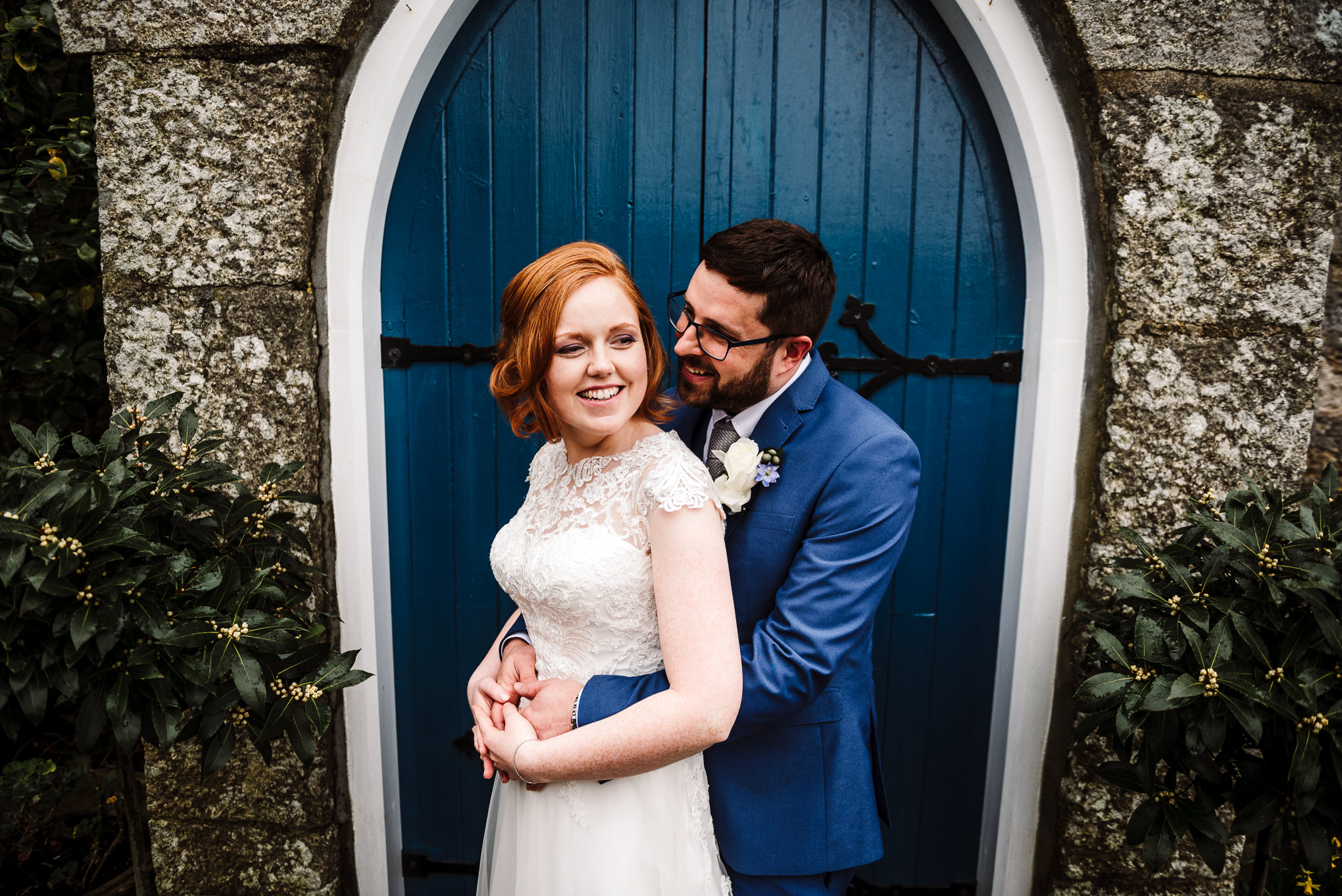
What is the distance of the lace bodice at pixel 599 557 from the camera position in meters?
1.34

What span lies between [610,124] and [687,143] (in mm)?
230

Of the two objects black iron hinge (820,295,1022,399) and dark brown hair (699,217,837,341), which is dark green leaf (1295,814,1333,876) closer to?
black iron hinge (820,295,1022,399)

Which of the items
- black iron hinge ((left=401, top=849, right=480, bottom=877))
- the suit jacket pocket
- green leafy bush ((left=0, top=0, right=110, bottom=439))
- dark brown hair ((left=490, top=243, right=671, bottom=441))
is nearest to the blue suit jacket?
the suit jacket pocket

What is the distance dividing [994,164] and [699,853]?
1.94 metres

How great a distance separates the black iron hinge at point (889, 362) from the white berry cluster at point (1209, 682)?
0.97m

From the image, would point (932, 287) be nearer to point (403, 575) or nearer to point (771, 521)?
point (771, 521)

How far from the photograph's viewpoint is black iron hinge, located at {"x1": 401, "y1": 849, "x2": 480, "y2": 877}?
7.98ft

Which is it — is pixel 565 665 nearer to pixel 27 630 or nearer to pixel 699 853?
pixel 699 853

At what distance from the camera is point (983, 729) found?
2.30 metres

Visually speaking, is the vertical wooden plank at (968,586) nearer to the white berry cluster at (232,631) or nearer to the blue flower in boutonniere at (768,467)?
the blue flower in boutonniere at (768,467)

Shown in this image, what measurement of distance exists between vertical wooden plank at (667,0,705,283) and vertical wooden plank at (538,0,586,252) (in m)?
0.27

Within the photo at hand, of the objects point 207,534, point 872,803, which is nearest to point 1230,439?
point 872,803

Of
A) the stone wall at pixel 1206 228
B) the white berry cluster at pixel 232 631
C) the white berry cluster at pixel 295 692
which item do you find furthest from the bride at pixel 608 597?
the stone wall at pixel 1206 228

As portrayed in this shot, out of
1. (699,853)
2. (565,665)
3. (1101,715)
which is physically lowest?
(699,853)
